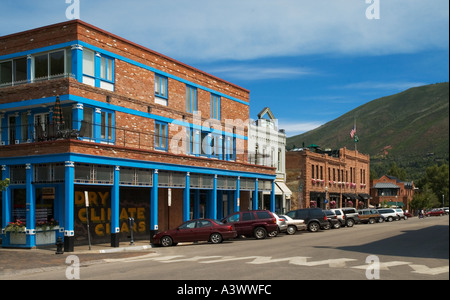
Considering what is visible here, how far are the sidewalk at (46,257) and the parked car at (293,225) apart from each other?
12098 mm

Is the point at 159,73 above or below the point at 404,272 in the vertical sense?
above

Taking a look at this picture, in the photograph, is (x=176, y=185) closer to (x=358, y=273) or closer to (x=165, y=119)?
(x=165, y=119)

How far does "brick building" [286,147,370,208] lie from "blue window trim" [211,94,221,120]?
18643mm

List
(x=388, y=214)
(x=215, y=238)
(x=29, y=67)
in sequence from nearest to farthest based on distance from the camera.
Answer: (x=215, y=238) < (x=29, y=67) < (x=388, y=214)

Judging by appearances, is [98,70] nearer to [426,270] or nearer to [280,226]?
[280,226]

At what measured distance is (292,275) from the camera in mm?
14023

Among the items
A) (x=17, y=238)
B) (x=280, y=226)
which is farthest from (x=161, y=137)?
(x=17, y=238)

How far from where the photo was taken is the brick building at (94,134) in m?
26.8

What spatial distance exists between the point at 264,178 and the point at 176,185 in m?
14.1

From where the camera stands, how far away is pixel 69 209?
2516 centimetres

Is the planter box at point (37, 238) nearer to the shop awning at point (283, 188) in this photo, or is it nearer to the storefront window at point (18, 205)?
the storefront window at point (18, 205)

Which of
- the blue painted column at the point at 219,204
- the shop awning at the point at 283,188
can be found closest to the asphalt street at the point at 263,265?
the blue painted column at the point at 219,204

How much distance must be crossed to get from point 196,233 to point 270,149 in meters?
24.6
